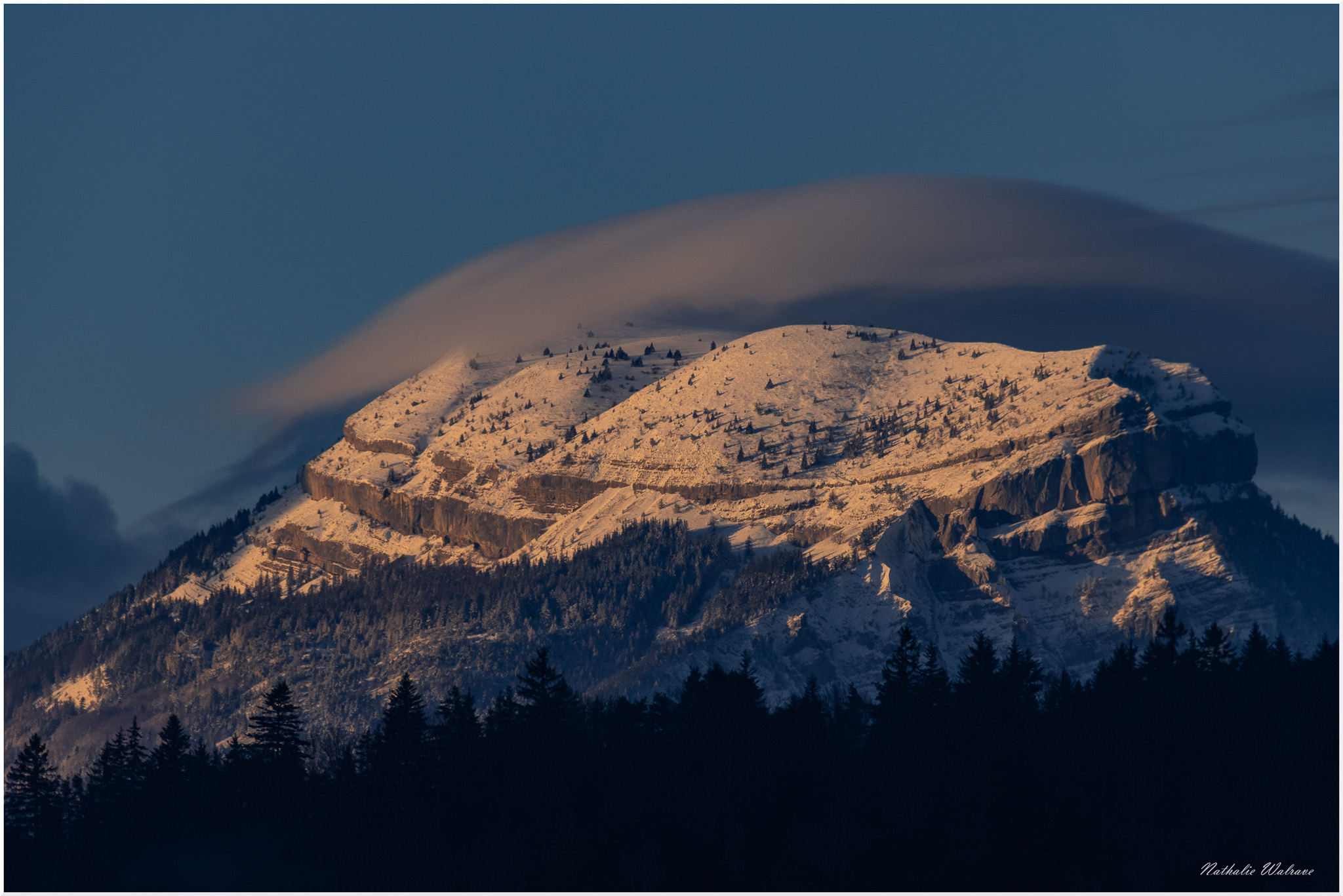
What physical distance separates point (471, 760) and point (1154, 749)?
2138 inches

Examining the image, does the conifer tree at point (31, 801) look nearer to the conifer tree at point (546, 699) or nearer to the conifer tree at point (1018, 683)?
the conifer tree at point (546, 699)

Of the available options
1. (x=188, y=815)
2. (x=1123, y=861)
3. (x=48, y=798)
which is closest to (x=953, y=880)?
(x=1123, y=861)

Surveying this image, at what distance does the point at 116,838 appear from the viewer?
585ft

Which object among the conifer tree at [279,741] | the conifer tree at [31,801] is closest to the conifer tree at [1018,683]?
the conifer tree at [279,741]

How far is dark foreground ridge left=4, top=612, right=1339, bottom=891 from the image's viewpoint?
15875 centimetres

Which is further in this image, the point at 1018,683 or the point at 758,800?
the point at 1018,683
